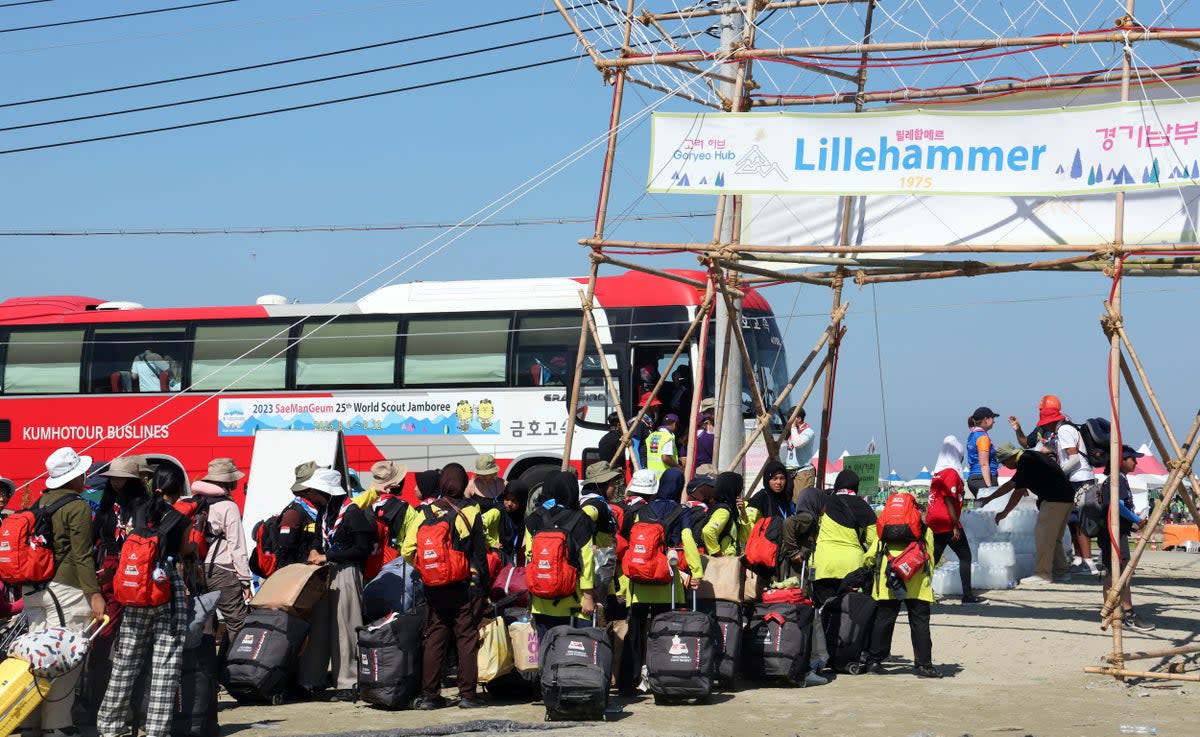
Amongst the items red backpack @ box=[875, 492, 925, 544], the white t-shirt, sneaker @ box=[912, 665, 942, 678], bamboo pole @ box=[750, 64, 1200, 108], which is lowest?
sneaker @ box=[912, 665, 942, 678]

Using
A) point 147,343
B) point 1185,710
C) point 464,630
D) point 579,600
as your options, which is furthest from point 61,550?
point 147,343

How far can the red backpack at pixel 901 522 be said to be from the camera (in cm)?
1000

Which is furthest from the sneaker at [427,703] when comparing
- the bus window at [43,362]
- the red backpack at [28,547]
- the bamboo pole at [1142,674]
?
the bus window at [43,362]

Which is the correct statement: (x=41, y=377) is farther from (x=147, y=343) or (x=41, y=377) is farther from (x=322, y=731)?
(x=322, y=731)

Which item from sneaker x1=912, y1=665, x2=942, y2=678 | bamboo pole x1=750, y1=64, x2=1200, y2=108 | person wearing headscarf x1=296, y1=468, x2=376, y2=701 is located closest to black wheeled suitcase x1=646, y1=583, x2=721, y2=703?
sneaker x1=912, y1=665, x2=942, y2=678

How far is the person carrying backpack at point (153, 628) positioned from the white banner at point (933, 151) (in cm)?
500

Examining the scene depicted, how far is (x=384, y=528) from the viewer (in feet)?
34.3

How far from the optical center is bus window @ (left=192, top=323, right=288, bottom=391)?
67.2ft

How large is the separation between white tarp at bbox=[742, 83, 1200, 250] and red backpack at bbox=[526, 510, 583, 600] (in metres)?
4.06

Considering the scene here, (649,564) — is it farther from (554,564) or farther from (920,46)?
(920,46)

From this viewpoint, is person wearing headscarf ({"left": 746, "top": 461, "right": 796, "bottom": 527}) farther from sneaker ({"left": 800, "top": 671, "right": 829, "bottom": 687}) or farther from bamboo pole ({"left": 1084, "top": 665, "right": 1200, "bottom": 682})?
bamboo pole ({"left": 1084, "top": 665, "right": 1200, "bottom": 682})

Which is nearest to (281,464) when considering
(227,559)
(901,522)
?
(227,559)

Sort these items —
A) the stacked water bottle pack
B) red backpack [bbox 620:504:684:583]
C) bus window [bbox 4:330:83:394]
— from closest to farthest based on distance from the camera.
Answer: red backpack [bbox 620:504:684:583], the stacked water bottle pack, bus window [bbox 4:330:83:394]

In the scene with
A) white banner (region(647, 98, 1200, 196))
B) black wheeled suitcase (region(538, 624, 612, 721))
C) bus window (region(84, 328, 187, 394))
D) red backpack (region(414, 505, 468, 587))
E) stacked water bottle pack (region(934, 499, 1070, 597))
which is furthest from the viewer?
bus window (region(84, 328, 187, 394))
